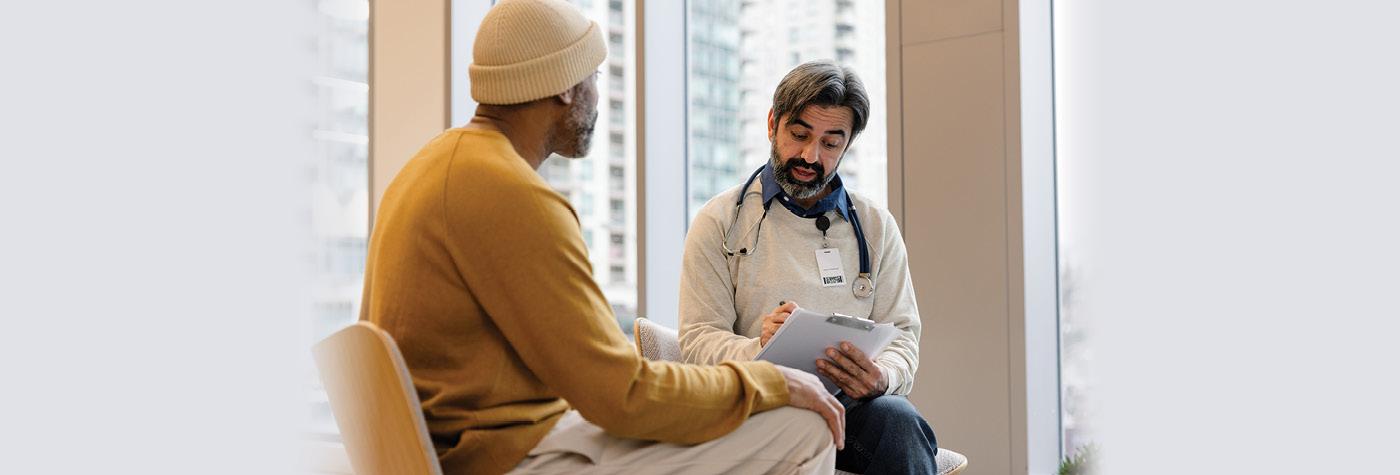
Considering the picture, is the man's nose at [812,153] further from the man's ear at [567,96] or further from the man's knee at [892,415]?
the man's ear at [567,96]

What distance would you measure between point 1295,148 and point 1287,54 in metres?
0.26

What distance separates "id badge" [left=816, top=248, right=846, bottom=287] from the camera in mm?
2543

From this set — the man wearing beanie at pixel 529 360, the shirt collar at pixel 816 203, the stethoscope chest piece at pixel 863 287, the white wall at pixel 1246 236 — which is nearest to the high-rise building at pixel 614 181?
the white wall at pixel 1246 236

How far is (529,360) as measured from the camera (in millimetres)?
1512

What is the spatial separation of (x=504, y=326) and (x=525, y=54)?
0.46 metres

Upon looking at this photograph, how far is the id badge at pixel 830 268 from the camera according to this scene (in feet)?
8.34

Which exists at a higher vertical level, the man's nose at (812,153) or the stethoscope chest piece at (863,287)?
the man's nose at (812,153)

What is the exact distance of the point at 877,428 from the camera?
2232 millimetres

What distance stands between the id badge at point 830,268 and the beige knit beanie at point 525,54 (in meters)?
0.98

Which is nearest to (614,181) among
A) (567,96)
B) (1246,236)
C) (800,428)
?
(1246,236)

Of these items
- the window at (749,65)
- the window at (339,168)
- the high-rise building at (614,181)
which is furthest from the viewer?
the window at (339,168)

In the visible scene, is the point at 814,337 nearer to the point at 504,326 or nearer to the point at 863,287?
the point at 863,287

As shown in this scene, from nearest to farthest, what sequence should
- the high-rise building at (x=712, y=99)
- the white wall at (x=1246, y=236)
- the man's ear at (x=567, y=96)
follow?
the man's ear at (x=567, y=96)
the white wall at (x=1246, y=236)
the high-rise building at (x=712, y=99)

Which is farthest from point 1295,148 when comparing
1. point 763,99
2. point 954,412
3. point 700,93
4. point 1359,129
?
point 700,93
